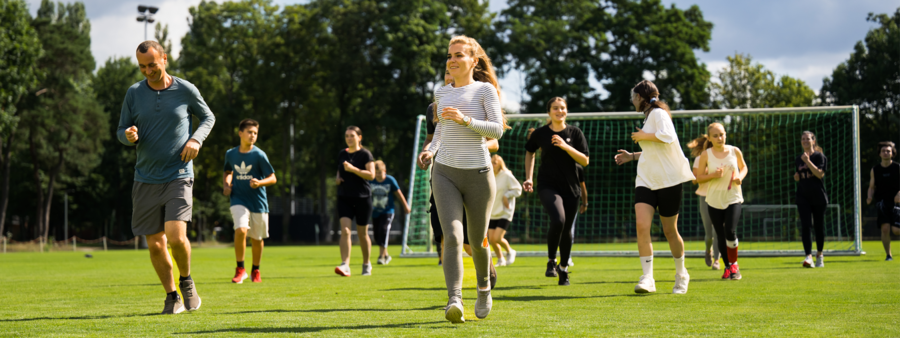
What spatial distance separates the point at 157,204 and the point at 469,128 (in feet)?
7.67

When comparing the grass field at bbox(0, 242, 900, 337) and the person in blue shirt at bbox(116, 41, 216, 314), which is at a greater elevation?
the person in blue shirt at bbox(116, 41, 216, 314)

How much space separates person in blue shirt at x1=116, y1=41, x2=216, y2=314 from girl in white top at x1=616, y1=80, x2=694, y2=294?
144 inches

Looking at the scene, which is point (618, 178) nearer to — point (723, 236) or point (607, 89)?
point (607, 89)

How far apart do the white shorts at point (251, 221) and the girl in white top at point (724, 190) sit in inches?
197

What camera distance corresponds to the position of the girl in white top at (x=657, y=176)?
6.87m

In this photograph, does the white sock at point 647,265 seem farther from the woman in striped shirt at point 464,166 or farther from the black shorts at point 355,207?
the black shorts at point 355,207

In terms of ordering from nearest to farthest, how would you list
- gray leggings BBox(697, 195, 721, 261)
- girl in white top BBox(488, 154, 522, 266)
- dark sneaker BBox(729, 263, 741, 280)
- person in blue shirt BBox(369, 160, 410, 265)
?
1. dark sneaker BBox(729, 263, 741, 280)
2. gray leggings BBox(697, 195, 721, 261)
3. girl in white top BBox(488, 154, 522, 266)
4. person in blue shirt BBox(369, 160, 410, 265)

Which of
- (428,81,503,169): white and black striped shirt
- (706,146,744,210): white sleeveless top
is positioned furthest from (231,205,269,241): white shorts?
(706,146,744,210): white sleeveless top

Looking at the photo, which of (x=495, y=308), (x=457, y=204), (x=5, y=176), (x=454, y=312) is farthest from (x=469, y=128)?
(x=5, y=176)

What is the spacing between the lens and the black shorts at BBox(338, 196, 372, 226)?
33.7 ft

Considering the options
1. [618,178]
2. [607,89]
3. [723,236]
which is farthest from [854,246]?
[607,89]

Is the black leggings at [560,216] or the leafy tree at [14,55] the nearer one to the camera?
the black leggings at [560,216]

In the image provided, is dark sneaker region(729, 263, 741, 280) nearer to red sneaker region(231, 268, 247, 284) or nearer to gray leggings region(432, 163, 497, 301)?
gray leggings region(432, 163, 497, 301)

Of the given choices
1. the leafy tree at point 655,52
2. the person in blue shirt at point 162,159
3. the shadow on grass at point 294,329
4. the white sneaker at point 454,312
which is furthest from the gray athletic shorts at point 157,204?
the leafy tree at point 655,52
